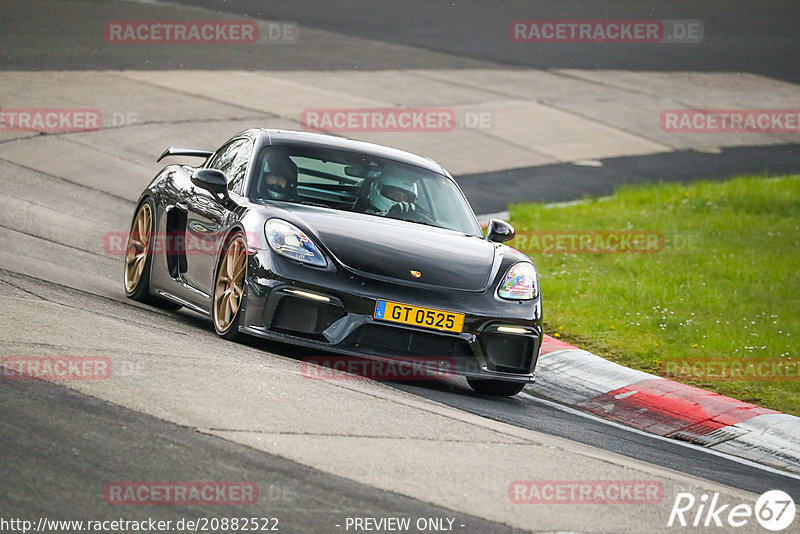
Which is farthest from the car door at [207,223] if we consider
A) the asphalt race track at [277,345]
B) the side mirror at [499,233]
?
the side mirror at [499,233]

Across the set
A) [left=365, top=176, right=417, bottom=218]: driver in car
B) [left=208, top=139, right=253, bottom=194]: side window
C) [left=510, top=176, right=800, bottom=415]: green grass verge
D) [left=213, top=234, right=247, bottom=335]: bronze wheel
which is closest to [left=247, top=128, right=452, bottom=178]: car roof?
[left=208, top=139, right=253, bottom=194]: side window

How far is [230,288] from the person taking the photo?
7.64 metres

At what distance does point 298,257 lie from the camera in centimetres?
729

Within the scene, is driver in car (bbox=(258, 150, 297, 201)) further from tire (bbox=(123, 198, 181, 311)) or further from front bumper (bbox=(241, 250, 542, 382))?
tire (bbox=(123, 198, 181, 311))

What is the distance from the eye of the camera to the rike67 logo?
17.3ft

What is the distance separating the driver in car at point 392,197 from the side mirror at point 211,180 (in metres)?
0.97

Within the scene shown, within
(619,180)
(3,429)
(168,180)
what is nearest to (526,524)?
(3,429)

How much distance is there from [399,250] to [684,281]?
206 inches

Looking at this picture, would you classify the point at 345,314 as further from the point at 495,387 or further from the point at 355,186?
the point at 355,186

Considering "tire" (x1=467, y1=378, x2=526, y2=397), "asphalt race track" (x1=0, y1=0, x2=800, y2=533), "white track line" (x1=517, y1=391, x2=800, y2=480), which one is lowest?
"white track line" (x1=517, y1=391, x2=800, y2=480)

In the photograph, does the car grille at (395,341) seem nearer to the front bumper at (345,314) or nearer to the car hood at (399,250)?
the front bumper at (345,314)

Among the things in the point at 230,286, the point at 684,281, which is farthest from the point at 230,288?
the point at 684,281

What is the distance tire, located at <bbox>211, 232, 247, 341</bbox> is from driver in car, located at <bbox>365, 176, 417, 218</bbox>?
1028 mm

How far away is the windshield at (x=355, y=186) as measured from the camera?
8.23 metres
